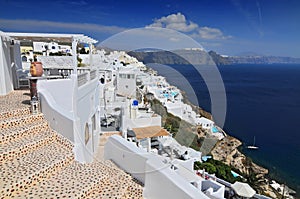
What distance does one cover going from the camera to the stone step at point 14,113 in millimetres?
3936

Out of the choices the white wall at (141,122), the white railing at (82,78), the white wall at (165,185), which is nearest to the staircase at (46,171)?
the white wall at (165,185)

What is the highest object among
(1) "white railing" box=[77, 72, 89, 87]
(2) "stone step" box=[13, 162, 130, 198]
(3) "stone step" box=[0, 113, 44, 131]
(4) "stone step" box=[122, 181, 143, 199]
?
(1) "white railing" box=[77, 72, 89, 87]

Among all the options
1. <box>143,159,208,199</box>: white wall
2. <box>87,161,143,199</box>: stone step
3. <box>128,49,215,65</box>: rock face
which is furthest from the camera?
<box>128,49,215,65</box>: rock face

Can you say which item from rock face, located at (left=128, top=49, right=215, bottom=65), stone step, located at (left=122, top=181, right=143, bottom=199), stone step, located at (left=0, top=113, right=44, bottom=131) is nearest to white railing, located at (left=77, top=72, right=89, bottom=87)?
stone step, located at (left=0, top=113, right=44, bottom=131)

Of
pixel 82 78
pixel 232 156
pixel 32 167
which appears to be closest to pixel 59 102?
pixel 82 78

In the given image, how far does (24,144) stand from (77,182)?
1109 mm

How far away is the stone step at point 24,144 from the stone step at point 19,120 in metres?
0.39

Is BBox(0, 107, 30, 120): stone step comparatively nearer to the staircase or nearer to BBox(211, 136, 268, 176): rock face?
the staircase

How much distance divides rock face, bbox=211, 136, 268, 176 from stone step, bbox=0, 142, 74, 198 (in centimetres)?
1735

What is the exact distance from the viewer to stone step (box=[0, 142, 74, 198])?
7.95ft

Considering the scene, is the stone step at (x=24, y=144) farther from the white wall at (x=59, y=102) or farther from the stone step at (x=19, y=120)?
the stone step at (x=19, y=120)

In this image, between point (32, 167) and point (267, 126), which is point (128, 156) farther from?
point (267, 126)

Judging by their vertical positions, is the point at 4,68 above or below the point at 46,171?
above

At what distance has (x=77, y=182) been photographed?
2697 mm
